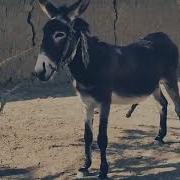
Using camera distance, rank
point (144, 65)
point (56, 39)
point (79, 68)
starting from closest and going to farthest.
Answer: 1. point (56, 39)
2. point (79, 68)
3. point (144, 65)

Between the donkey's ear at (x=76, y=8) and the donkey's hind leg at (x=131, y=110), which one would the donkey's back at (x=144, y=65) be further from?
the donkey's hind leg at (x=131, y=110)

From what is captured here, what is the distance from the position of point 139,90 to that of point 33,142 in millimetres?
1903

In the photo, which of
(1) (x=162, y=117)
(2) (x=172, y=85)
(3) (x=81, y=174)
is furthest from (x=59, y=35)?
(1) (x=162, y=117)

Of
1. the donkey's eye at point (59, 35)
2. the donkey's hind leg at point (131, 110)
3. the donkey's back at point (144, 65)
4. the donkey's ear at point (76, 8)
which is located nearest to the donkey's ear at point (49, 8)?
the donkey's ear at point (76, 8)

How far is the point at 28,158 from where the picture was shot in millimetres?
7301

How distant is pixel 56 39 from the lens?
19.5 feet

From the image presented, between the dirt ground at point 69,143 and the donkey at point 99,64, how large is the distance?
514mm

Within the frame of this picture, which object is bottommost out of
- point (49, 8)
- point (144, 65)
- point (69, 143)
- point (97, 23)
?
point (69, 143)

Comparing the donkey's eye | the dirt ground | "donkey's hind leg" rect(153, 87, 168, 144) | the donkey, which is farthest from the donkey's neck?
"donkey's hind leg" rect(153, 87, 168, 144)

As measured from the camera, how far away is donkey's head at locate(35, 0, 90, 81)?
5.84m

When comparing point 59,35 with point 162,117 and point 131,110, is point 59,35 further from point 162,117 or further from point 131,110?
point 131,110

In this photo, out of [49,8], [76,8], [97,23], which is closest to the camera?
[76,8]

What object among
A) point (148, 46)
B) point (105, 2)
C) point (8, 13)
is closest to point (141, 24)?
point (105, 2)

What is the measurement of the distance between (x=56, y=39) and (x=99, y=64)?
713mm
